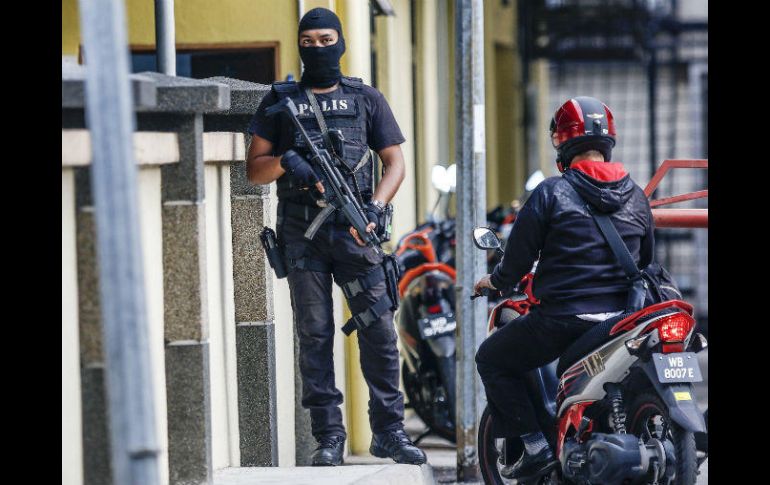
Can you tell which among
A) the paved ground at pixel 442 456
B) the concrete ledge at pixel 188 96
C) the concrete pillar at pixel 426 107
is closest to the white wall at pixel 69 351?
the concrete ledge at pixel 188 96

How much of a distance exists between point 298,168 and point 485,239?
731mm

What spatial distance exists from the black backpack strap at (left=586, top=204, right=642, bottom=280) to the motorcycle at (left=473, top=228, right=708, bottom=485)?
0.16 metres


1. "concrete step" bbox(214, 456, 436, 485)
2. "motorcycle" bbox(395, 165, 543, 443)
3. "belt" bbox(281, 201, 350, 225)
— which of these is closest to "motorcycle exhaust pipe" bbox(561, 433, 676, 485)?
"concrete step" bbox(214, 456, 436, 485)

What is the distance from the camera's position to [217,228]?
6688 mm

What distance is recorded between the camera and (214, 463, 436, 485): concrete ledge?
20.1 feet

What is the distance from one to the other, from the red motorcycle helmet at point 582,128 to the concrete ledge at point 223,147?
127 centimetres

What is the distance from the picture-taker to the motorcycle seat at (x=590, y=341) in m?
6.05

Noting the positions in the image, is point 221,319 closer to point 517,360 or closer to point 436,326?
point 517,360

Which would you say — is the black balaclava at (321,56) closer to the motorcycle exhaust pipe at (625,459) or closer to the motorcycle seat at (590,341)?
the motorcycle seat at (590,341)

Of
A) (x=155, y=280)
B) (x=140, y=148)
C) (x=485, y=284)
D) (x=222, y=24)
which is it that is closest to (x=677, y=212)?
(x=485, y=284)

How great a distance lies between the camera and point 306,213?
658cm

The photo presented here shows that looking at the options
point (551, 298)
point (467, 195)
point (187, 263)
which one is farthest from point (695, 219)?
point (187, 263)
